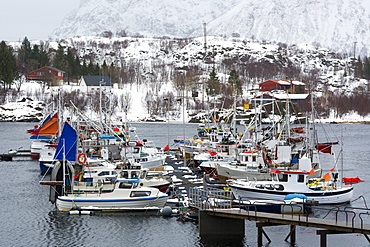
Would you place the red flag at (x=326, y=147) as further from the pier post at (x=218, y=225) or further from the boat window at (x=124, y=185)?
the pier post at (x=218, y=225)

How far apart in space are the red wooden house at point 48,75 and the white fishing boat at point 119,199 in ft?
471

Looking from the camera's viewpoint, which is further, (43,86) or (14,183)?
(43,86)

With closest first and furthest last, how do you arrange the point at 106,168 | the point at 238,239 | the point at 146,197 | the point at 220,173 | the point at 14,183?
the point at 238,239
the point at 146,197
the point at 106,168
the point at 220,173
the point at 14,183

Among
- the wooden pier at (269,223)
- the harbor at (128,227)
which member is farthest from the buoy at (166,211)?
the wooden pier at (269,223)

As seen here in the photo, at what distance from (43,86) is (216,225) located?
159 meters

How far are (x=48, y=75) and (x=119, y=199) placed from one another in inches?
5880

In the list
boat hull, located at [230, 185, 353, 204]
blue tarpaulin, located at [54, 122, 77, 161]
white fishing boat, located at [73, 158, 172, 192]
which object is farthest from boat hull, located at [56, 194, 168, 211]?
boat hull, located at [230, 185, 353, 204]

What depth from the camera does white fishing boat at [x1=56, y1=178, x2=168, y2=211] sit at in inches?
1700

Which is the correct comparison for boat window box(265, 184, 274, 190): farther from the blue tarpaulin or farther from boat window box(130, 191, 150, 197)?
the blue tarpaulin

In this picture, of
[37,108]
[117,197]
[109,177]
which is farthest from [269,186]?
[37,108]

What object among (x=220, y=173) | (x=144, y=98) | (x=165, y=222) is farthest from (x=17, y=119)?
(x=165, y=222)

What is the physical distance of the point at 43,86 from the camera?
188250mm

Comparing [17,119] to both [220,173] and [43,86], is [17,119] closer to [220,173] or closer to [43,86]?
[43,86]

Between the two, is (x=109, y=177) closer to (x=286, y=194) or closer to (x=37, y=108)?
(x=286, y=194)
